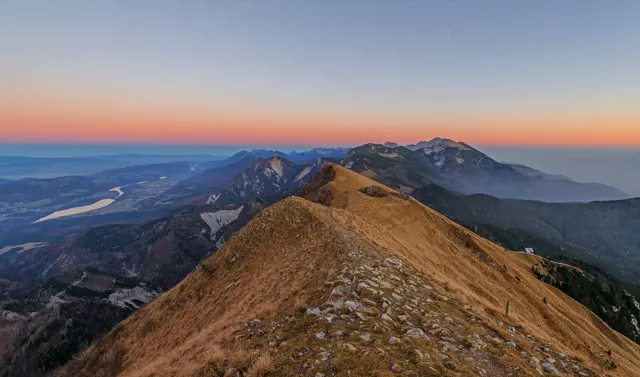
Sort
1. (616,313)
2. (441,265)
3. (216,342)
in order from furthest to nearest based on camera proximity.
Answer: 1. (616,313)
2. (441,265)
3. (216,342)

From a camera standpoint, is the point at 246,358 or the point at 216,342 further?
the point at 216,342

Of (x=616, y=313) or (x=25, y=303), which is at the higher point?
(x=616, y=313)

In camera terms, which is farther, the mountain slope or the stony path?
the mountain slope

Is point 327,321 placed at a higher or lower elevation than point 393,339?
lower

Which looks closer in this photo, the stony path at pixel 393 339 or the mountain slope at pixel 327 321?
the stony path at pixel 393 339

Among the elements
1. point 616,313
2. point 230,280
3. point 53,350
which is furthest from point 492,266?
point 53,350

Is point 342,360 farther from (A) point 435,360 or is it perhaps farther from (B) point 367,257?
(B) point 367,257

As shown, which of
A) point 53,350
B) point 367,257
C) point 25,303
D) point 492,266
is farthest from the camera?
point 25,303

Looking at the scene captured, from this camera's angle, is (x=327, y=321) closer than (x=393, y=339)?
No
